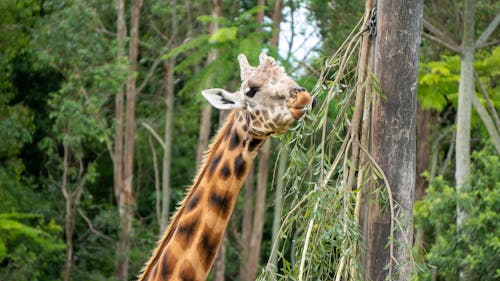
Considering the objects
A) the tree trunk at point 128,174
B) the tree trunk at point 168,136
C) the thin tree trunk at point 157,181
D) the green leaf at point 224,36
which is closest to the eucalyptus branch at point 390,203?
the green leaf at point 224,36

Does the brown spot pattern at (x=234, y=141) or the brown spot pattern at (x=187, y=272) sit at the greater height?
the brown spot pattern at (x=234, y=141)

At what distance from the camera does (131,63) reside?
24984mm

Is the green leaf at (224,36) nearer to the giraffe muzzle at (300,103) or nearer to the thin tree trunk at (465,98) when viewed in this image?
the thin tree trunk at (465,98)

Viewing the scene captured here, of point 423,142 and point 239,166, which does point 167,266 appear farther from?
point 423,142

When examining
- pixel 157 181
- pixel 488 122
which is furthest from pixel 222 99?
pixel 157 181

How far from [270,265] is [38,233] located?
14267 mm

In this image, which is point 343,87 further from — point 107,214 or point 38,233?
point 107,214

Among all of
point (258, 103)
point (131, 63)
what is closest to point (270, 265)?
point (258, 103)

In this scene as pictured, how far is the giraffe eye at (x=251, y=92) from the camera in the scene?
7500mm

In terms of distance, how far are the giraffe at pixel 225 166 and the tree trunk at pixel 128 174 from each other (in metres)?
16.5

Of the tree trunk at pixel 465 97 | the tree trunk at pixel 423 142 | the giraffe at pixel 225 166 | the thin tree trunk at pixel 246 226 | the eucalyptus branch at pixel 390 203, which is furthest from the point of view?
the thin tree trunk at pixel 246 226

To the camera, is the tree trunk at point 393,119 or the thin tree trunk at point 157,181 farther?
the thin tree trunk at point 157,181

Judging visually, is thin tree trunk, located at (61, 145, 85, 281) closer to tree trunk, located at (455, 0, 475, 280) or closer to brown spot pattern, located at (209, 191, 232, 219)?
tree trunk, located at (455, 0, 475, 280)

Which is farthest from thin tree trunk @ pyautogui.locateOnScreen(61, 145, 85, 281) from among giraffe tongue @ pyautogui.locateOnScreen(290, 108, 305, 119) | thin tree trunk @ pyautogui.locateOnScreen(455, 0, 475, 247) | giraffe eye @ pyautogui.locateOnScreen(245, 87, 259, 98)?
giraffe tongue @ pyautogui.locateOnScreen(290, 108, 305, 119)
